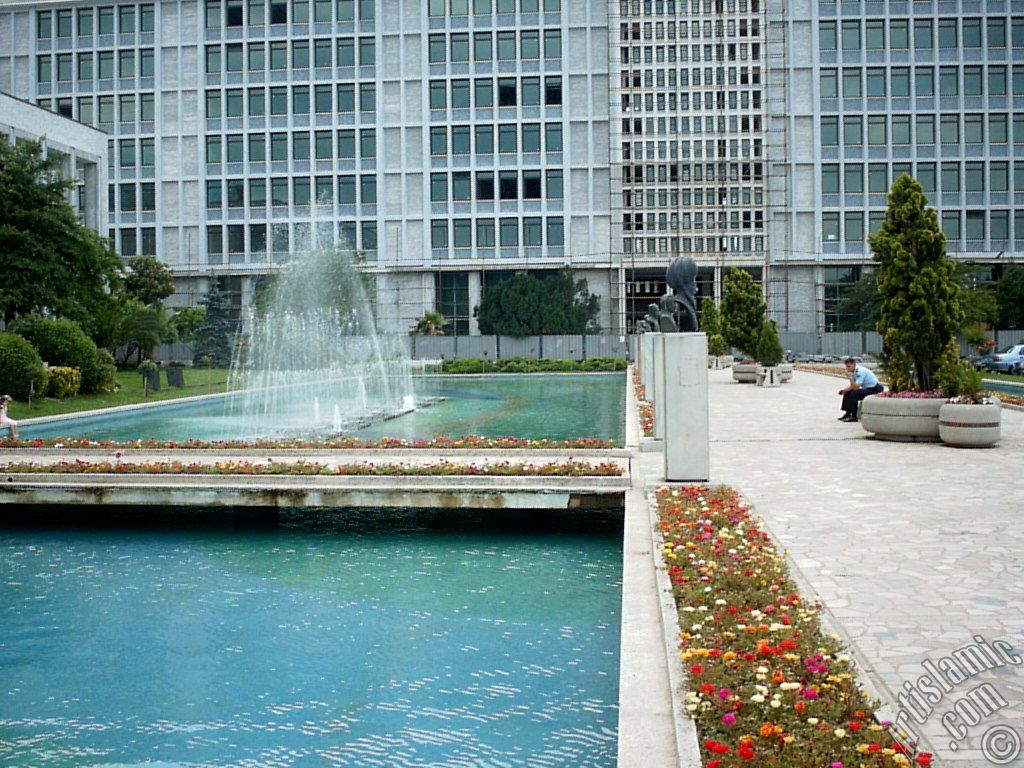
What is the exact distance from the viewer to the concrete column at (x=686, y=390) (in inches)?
428

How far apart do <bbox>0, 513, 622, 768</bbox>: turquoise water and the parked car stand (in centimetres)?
3469

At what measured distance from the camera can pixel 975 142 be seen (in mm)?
66250

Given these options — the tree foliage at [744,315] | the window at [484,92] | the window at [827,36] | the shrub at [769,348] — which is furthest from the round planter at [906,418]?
the window at [827,36]

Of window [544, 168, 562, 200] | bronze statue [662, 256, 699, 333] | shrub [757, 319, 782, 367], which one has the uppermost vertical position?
window [544, 168, 562, 200]

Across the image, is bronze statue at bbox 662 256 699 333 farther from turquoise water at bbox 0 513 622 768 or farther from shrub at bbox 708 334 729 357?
shrub at bbox 708 334 729 357

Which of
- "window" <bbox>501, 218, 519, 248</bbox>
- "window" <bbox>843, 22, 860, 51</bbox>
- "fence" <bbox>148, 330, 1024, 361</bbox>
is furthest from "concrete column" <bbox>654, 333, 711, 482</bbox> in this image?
"window" <bbox>843, 22, 860, 51</bbox>

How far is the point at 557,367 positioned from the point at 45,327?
1277 inches

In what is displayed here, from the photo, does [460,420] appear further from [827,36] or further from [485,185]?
[827,36]

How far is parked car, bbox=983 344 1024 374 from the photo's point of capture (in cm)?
4091

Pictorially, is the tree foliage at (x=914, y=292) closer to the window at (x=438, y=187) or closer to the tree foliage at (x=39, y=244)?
the tree foliage at (x=39, y=244)

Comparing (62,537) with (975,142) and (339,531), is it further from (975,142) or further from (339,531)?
(975,142)

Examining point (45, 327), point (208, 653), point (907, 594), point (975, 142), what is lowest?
point (208, 653)

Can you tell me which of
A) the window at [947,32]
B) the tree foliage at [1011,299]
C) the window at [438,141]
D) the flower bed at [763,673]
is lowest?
the flower bed at [763,673]

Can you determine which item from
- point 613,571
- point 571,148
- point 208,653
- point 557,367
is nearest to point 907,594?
point 613,571
